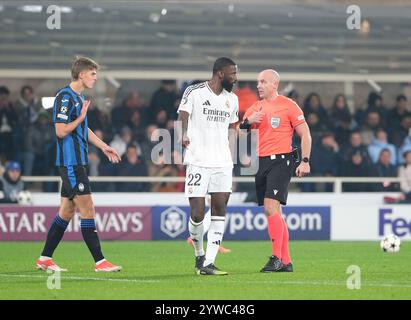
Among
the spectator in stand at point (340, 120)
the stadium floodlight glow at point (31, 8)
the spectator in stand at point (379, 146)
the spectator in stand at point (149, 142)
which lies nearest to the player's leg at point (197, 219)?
the spectator in stand at point (149, 142)

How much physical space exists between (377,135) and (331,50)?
9.76ft

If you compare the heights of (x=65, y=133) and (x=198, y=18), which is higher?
(x=198, y=18)

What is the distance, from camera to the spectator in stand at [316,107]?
22.4m

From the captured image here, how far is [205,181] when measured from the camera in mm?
12141

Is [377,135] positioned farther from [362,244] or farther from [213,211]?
[213,211]

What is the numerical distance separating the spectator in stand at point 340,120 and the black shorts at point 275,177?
10.3 metres

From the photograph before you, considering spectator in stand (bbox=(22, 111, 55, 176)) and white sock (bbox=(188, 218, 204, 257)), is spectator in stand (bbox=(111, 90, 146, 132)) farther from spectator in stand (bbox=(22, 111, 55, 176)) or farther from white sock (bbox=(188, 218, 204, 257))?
white sock (bbox=(188, 218, 204, 257))

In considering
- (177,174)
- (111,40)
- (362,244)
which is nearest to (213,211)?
(362,244)

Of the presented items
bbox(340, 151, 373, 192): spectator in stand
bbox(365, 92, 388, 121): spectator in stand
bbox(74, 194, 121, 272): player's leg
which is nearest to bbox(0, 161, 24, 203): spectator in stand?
bbox(340, 151, 373, 192): spectator in stand

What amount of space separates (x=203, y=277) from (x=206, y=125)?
1589 millimetres

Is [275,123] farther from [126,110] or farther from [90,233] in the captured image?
[126,110]

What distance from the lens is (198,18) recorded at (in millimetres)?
24875

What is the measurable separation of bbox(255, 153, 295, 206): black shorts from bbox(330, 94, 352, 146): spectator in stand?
1030cm

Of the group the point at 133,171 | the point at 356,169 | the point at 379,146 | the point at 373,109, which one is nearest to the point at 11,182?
the point at 133,171
